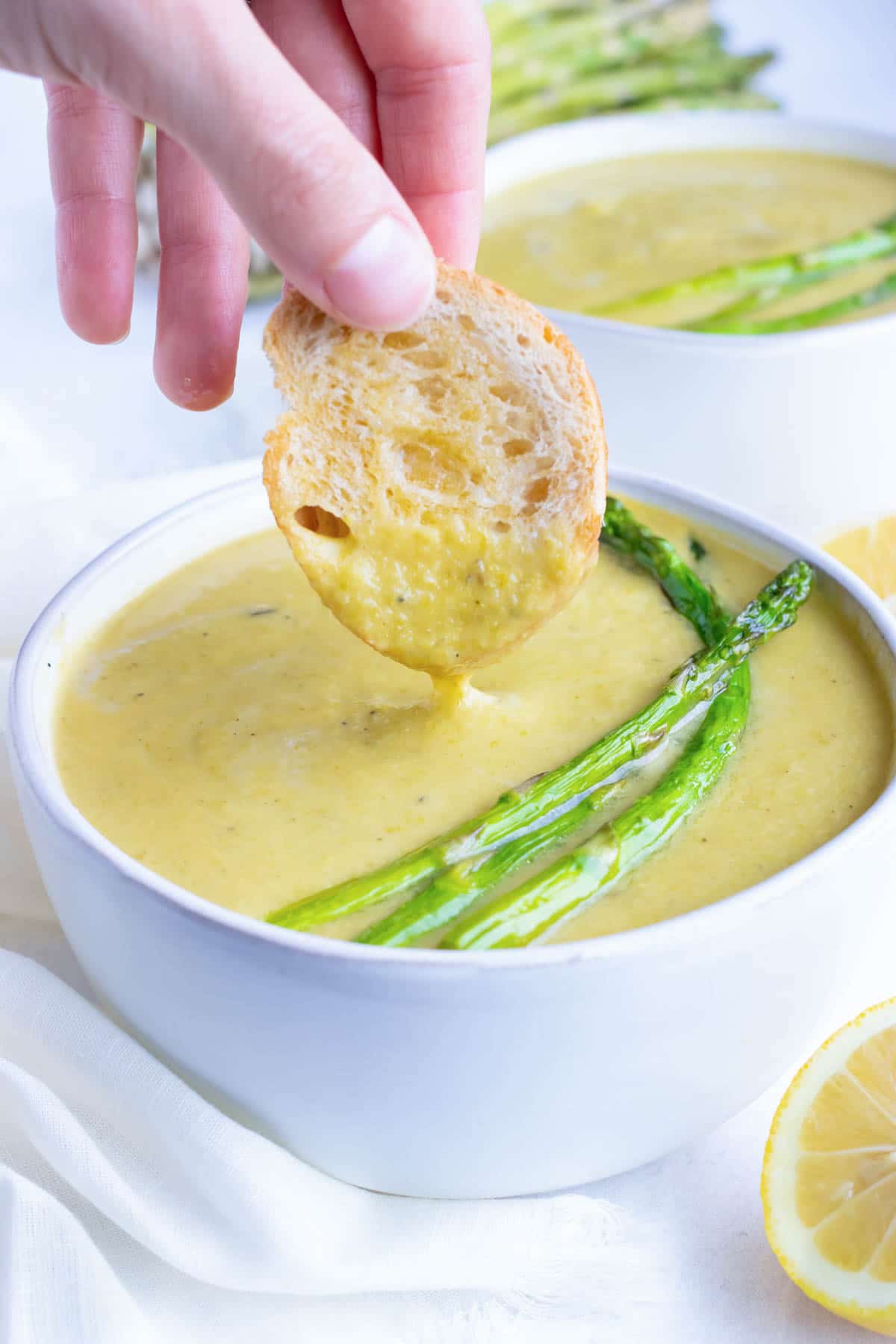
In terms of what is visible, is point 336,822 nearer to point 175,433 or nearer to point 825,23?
point 175,433

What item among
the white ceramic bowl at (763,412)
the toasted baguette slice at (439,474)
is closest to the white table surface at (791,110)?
the toasted baguette slice at (439,474)

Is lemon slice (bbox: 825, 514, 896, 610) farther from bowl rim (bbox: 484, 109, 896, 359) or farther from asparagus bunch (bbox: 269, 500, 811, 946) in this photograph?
bowl rim (bbox: 484, 109, 896, 359)

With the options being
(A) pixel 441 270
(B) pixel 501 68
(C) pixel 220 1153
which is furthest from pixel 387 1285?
(B) pixel 501 68

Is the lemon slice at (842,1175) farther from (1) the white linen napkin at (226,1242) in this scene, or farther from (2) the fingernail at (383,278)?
(2) the fingernail at (383,278)

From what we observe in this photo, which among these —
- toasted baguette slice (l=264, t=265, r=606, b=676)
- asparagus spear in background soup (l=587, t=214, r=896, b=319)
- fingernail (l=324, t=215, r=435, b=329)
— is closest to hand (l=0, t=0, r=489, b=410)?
toasted baguette slice (l=264, t=265, r=606, b=676)

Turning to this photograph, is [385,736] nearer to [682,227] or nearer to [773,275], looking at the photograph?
[773,275]

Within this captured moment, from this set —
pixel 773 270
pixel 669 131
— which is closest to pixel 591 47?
pixel 669 131
